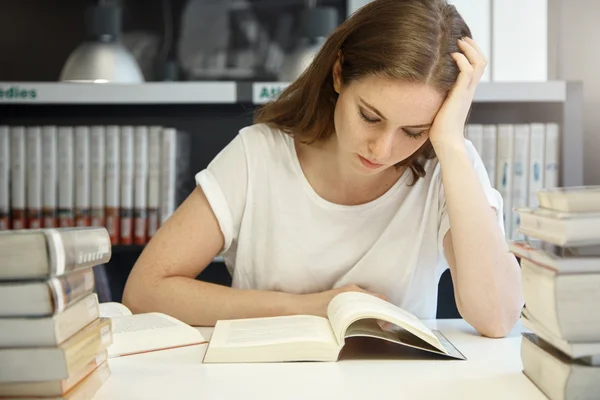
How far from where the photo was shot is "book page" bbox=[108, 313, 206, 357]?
99 cm

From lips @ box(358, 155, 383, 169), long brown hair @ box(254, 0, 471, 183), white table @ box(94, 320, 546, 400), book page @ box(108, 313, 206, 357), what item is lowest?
white table @ box(94, 320, 546, 400)

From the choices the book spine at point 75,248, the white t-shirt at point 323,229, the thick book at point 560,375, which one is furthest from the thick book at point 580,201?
the white t-shirt at point 323,229

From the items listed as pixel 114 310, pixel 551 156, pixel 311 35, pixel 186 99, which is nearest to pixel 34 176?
pixel 186 99

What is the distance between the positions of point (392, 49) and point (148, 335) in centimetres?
56

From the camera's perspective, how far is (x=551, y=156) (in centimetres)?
209

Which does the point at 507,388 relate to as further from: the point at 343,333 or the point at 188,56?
the point at 188,56

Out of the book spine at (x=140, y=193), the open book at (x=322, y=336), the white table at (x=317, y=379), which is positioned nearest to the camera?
the white table at (x=317, y=379)

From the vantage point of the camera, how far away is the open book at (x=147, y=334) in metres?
0.99

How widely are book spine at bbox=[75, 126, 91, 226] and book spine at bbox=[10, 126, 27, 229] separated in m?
0.14

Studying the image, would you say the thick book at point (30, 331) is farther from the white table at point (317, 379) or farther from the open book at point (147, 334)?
the open book at point (147, 334)

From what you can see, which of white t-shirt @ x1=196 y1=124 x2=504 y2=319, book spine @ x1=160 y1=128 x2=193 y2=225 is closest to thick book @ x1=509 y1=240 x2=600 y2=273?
white t-shirt @ x1=196 y1=124 x2=504 y2=319

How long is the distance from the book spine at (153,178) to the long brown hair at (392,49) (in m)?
0.81

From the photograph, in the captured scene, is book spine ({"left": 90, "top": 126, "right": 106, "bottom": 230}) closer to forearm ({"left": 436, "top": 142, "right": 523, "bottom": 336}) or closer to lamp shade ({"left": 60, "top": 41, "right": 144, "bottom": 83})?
lamp shade ({"left": 60, "top": 41, "right": 144, "bottom": 83})

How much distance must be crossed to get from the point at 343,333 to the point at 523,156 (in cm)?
131
